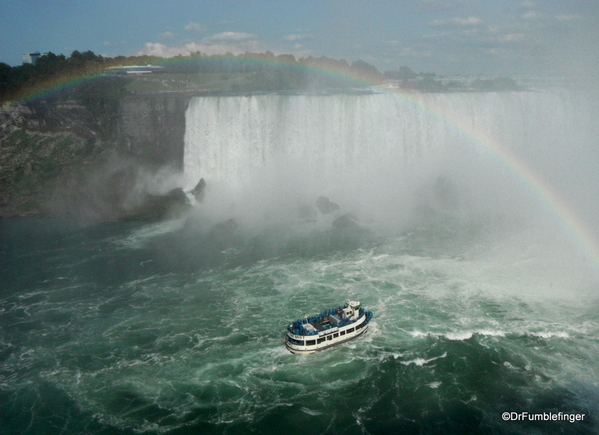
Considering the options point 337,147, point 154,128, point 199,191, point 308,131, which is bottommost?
point 199,191

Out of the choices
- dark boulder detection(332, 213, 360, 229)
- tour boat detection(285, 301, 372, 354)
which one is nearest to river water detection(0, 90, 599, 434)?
dark boulder detection(332, 213, 360, 229)

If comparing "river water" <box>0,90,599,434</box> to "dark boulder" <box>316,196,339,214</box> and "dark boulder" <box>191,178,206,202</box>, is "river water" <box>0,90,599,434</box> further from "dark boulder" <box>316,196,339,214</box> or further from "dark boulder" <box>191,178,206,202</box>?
"dark boulder" <box>191,178,206,202</box>

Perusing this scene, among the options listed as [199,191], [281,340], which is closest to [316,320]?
[281,340]

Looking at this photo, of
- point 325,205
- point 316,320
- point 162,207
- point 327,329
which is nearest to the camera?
point 327,329

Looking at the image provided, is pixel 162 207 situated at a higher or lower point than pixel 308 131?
lower

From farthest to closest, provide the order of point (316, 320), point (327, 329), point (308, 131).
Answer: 1. point (308, 131)
2. point (316, 320)
3. point (327, 329)

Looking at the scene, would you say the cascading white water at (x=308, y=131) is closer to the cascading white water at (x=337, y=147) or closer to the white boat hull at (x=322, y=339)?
the cascading white water at (x=337, y=147)

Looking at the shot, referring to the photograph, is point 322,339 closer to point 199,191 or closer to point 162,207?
point 162,207

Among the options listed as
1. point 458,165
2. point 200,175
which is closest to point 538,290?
point 458,165
